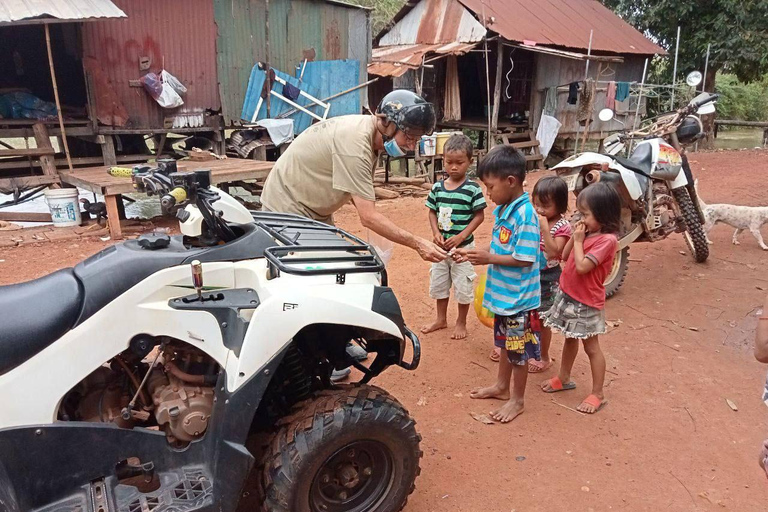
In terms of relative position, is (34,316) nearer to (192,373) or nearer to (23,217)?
(192,373)

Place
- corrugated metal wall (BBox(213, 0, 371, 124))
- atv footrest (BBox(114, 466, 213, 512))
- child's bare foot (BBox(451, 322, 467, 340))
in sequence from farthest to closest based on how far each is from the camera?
A: corrugated metal wall (BBox(213, 0, 371, 124)) < child's bare foot (BBox(451, 322, 467, 340)) < atv footrest (BBox(114, 466, 213, 512))

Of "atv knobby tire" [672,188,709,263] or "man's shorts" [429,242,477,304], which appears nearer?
"man's shorts" [429,242,477,304]

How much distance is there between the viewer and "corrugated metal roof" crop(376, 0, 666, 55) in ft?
45.5

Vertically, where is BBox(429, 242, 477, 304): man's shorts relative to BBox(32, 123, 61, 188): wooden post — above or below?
below

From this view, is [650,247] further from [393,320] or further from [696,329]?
[393,320]

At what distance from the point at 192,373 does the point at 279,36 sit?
10.2m

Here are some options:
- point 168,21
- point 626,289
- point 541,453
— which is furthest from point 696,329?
point 168,21

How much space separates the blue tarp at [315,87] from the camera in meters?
11.0

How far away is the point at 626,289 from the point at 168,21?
8553 mm

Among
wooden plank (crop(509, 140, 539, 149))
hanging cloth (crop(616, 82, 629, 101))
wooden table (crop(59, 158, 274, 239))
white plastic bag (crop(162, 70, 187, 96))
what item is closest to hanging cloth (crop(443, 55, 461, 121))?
wooden plank (crop(509, 140, 539, 149))

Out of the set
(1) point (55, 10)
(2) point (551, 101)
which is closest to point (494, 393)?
(1) point (55, 10)

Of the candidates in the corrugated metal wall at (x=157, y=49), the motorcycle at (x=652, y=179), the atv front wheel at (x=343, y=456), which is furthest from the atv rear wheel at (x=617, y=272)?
the corrugated metal wall at (x=157, y=49)

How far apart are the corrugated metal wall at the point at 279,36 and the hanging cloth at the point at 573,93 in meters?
5.57

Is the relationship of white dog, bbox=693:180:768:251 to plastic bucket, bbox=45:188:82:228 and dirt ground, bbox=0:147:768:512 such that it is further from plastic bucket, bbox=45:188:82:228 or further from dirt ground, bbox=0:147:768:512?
plastic bucket, bbox=45:188:82:228
